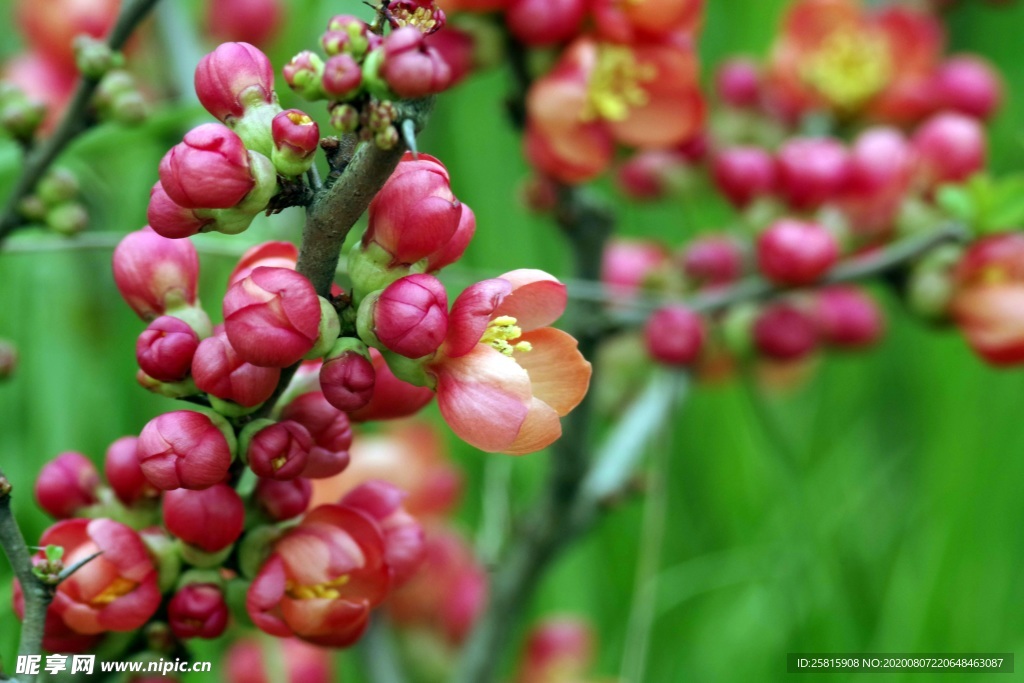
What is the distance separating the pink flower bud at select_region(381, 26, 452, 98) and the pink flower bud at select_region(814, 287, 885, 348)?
0.90 metres

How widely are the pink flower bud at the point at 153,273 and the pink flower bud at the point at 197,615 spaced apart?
0.47ft

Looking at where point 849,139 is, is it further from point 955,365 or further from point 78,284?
point 78,284

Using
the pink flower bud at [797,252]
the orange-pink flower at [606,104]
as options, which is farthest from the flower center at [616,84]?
the pink flower bud at [797,252]

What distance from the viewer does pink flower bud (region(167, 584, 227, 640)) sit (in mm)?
521

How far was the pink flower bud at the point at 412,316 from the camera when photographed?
46 centimetres

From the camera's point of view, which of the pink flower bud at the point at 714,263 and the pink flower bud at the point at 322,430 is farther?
the pink flower bud at the point at 714,263

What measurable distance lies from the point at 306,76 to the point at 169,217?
97 millimetres

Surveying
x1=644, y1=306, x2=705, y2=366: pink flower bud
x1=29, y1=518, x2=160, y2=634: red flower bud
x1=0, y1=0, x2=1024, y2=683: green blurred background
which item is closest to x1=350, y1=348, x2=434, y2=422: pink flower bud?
x1=29, y1=518, x2=160, y2=634: red flower bud

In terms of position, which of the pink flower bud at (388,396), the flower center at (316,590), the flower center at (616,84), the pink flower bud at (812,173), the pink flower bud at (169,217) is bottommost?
the flower center at (316,590)

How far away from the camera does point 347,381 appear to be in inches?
18.4

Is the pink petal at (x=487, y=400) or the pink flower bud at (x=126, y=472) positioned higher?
the pink petal at (x=487, y=400)

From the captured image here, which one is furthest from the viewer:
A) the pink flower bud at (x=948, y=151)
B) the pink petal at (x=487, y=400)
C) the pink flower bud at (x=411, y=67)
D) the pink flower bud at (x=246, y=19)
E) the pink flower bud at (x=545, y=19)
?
the pink flower bud at (x=246, y=19)

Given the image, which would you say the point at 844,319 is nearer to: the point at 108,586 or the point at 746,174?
the point at 746,174

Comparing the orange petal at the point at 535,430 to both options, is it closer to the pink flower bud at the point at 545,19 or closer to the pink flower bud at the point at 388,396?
the pink flower bud at the point at 388,396
